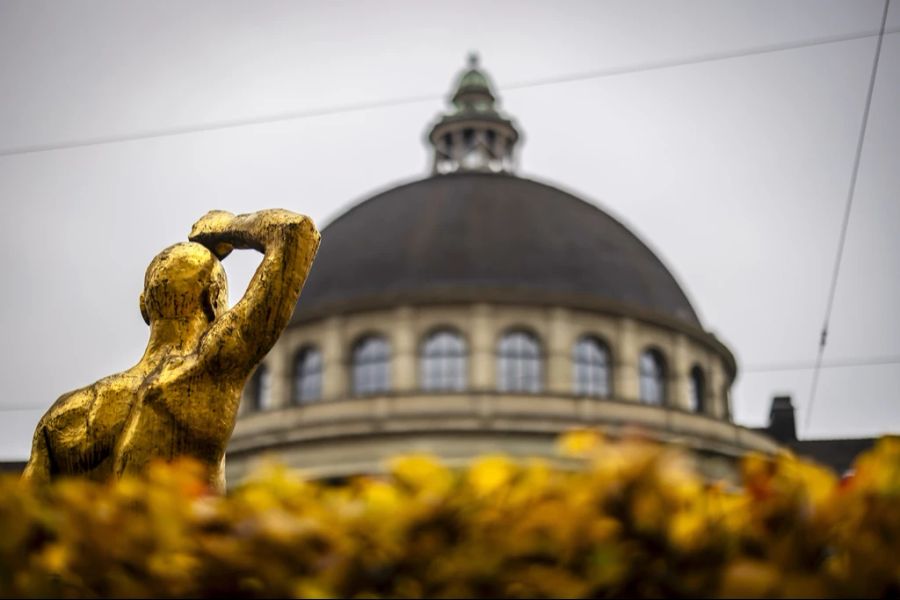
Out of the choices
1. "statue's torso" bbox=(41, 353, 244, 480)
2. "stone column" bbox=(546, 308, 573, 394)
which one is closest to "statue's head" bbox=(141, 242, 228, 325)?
"statue's torso" bbox=(41, 353, 244, 480)

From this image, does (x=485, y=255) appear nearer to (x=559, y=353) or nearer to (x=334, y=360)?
(x=559, y=353)

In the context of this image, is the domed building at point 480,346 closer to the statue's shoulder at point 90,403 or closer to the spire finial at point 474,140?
the spire finial at point 474,140

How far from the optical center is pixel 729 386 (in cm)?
5588

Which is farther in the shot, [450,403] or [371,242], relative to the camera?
[371,242]

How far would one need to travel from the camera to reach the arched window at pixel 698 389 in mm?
52688

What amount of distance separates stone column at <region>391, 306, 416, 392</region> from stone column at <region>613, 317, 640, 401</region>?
7.42 meters

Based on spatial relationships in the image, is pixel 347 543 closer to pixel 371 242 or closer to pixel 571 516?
pixel 571 516

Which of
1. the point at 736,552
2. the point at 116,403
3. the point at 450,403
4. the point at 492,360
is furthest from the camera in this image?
the point at 492,360

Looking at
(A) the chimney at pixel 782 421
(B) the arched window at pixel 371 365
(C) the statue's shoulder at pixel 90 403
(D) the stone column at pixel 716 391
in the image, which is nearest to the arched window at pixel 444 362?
(B) the arched window at pixel 371 365

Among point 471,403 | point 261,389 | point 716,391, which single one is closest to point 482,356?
point 471,403

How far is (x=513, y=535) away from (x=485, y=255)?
50.6 meters

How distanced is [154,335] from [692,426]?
148 feet

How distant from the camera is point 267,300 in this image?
3.30 metres

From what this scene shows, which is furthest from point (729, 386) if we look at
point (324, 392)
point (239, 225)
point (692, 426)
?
point (239, 225)
